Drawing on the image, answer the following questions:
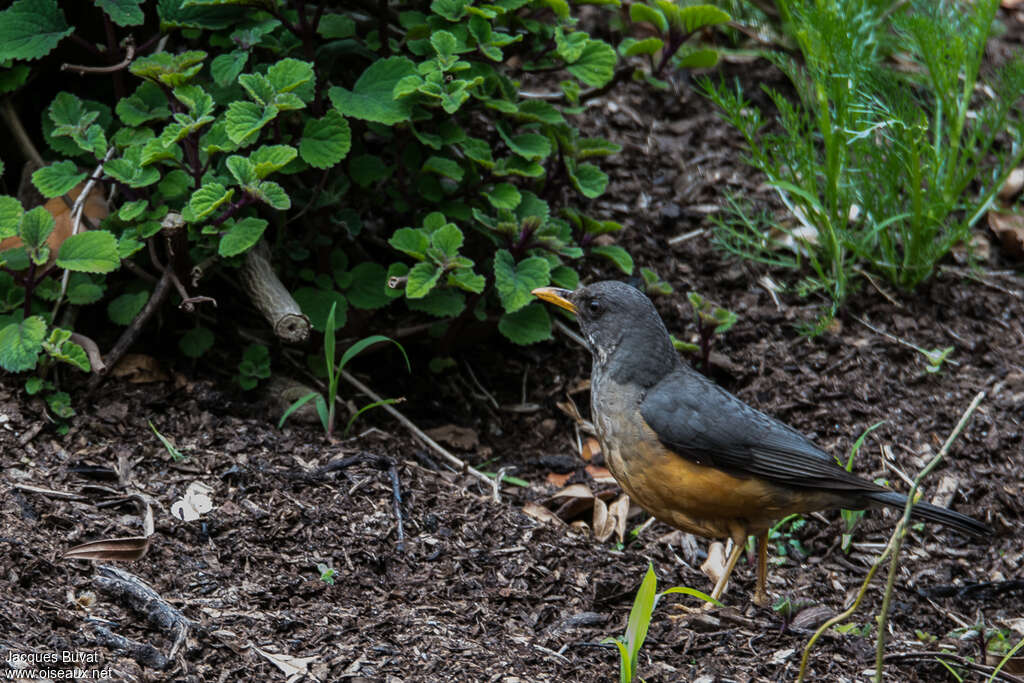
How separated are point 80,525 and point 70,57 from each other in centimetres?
228

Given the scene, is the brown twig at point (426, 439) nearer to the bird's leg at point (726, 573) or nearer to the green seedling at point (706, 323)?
the bird's leg at point (726, 573)

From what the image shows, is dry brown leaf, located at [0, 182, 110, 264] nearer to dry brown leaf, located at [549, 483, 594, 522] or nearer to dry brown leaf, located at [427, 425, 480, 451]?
dry brown leaf, located at [427, 425, 480, 451]

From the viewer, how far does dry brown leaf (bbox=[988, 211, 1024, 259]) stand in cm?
622

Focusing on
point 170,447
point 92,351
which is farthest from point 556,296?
point 92,351

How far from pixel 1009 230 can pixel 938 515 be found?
2.60m

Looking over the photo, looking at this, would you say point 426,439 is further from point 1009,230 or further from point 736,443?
point 1009,230

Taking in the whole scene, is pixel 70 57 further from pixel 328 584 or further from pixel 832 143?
pixel 832 143

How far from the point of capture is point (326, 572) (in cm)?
397

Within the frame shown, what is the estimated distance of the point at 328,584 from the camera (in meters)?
3.92

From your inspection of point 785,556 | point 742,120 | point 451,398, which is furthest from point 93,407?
point 742,120

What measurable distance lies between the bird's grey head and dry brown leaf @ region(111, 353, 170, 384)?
1.76 metres

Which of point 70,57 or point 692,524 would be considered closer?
point 692,524

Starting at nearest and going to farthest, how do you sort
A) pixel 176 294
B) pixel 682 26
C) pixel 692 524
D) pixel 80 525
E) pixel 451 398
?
pixel 80 525 → pixel 692 524 → pixel 176 294 → pixel 682 26 → pixel 451 398

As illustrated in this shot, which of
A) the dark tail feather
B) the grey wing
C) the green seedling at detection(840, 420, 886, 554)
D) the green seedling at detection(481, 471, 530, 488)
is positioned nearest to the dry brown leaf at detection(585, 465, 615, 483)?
the green seedling at detection(481, 471, 530, 488)
